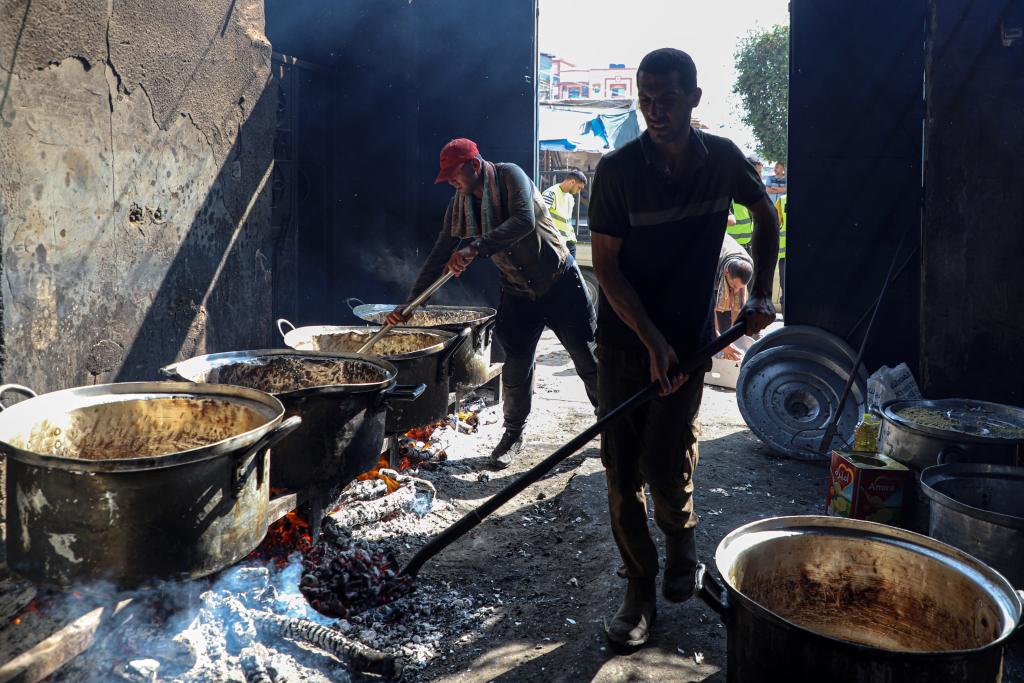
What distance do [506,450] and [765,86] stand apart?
19155 mm

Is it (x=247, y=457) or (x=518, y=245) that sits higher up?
(x=518, y=245)

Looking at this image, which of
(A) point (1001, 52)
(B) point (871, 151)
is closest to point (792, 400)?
(B) point (871, 151)

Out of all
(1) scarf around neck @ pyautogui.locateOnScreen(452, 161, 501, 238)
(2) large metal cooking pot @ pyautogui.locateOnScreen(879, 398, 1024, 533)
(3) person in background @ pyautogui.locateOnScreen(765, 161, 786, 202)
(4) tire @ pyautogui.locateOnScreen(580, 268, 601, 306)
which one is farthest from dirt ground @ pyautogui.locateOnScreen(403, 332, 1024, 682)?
(3) person in background @ pyautogui.locateOnScreen(765, 161, 786, 202)

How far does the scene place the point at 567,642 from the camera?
3.49 meters

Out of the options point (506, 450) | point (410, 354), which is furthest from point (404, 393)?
point (506, 450)

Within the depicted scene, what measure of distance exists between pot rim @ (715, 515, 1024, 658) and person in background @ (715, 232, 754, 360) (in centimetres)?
379

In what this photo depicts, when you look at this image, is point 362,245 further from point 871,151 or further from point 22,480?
point 22,480

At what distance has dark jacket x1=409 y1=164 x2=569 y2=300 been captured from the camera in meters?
5.27

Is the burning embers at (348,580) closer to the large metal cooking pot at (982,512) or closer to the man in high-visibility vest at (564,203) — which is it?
the large metal cooking pot at (982,512)

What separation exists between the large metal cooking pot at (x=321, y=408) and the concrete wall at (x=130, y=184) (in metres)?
0.83

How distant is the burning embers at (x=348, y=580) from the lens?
369cm

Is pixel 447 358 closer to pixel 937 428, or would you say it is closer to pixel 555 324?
pixel 555 324

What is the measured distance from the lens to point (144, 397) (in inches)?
133

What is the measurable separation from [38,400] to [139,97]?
7.31 ft
